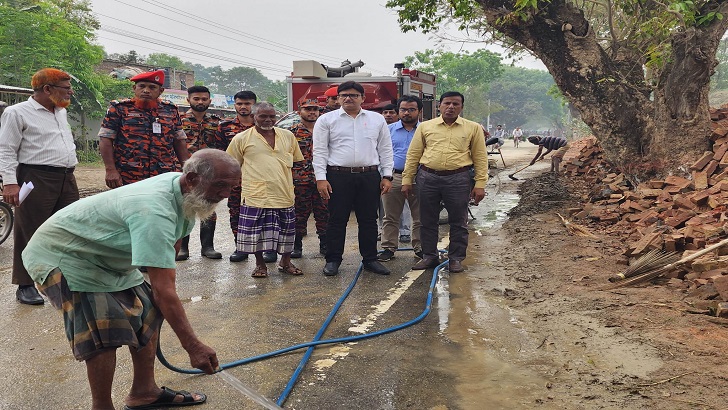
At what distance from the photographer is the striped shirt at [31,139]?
430 cm

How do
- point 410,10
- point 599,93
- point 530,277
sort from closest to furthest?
point 530,277, point 599,93, point 410,10

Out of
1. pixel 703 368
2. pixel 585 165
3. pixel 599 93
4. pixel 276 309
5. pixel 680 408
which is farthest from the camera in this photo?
pixel 585 165

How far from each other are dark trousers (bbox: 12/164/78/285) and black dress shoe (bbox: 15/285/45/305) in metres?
0.06

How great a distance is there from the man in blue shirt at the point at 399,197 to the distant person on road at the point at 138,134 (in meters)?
2.37

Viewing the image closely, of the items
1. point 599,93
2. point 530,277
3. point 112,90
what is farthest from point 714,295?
point 112,90

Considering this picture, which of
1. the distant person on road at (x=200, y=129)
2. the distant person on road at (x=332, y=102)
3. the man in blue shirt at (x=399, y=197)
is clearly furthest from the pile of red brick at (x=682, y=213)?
the distant person on road at (x=200, y=129)

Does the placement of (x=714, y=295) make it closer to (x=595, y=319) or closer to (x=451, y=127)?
(x=595, y=319)

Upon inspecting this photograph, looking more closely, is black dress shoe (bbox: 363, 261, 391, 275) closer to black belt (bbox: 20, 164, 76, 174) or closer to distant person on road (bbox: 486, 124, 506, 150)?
black belt (bbox: 20, 164, 76, 174)

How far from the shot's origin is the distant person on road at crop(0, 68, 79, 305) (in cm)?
432

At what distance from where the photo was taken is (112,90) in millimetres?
23375

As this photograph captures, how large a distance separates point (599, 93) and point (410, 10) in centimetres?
405

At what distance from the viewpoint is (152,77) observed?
16.9 ft

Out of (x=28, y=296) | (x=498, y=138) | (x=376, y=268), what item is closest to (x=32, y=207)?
(x=28, y=296)

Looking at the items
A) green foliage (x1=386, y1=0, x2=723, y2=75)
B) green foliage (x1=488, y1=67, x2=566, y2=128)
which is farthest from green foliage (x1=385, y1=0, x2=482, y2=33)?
green foliage (x1=488, y1=67, x2=566, y2=128)
